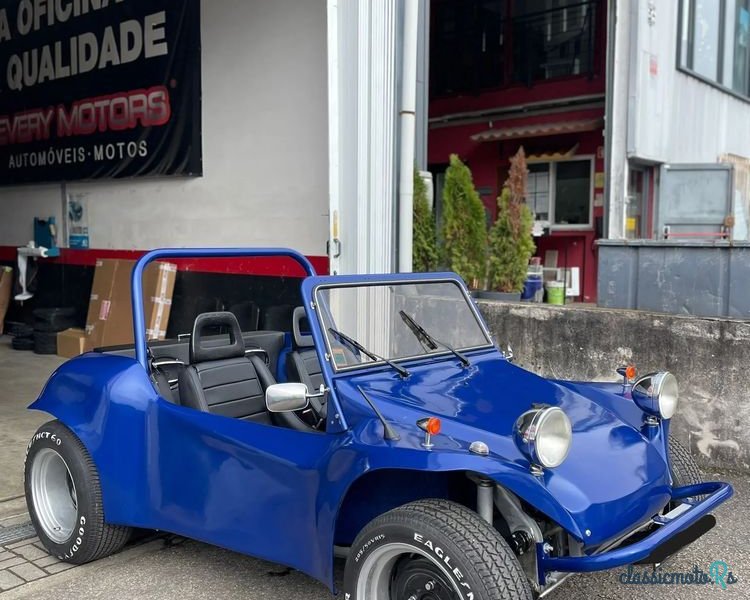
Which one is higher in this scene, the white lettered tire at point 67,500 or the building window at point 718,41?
the building window at point 718,41

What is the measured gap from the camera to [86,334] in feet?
30.1

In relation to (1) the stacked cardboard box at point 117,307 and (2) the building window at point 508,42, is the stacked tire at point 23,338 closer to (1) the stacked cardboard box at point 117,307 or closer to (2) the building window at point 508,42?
(1) the stacked cardboard box at point 117,307

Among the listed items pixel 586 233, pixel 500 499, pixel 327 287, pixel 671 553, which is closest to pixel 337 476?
pixel 500 499

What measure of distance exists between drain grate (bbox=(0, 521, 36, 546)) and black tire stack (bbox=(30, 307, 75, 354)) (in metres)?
5.82

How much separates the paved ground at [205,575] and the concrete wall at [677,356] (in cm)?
77

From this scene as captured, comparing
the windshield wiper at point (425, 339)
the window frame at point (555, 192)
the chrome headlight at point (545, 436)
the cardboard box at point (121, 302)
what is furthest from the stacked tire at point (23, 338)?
the chrome headlight at point (545, 436)

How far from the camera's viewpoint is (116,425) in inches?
132

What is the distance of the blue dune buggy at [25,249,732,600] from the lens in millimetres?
Answer: 2438

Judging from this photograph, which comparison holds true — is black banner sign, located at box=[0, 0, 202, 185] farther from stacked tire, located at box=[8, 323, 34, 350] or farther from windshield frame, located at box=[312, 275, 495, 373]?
windshield frame, located at box=[312, 275, 495, 373]

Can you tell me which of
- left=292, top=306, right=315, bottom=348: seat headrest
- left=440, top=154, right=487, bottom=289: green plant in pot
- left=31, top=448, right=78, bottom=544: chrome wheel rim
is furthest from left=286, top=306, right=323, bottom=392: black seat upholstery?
left=440, top=154, right=487, bottom=289: green plant in pot

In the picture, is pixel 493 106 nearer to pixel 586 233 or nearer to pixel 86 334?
pixel 586 233

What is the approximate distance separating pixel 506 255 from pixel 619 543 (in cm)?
412

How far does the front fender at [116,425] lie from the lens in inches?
130

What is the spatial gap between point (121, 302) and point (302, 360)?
18.7 feet
